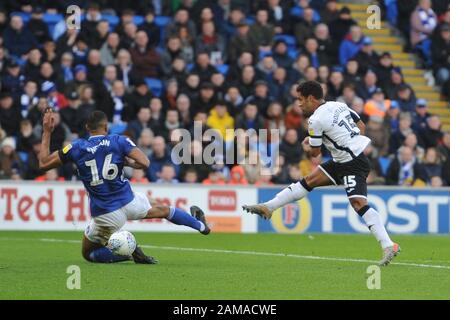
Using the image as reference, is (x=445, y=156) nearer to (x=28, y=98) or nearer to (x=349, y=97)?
(x=349, y=97)

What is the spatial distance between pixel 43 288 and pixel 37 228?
965 cm

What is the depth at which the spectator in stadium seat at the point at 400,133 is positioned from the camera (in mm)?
23031

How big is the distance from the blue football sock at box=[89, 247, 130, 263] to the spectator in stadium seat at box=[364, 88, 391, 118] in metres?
11.4

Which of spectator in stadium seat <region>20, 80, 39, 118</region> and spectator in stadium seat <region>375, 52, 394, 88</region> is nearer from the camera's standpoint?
spectator in stadium seat <region>20, 80, 39, 118</region>

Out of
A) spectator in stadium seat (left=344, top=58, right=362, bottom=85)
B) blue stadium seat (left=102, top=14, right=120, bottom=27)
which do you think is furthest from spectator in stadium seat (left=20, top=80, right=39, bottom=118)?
spectator in stadium seat (left=344, top=58, right=362, bottom=85)

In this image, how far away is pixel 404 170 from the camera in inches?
867

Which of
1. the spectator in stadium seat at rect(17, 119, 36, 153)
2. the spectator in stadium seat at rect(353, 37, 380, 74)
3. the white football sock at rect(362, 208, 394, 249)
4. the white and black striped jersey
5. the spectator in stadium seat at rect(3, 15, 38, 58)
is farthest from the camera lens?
the spectator in stadium seat at rect(353, 37, 380, 74)

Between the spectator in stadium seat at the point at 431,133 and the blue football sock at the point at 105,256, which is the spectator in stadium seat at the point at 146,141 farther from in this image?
the blue football sock at the point at 105,256

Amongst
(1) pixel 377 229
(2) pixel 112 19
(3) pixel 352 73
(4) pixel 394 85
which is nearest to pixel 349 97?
(3) pixel 352 73

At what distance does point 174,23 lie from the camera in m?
24.0

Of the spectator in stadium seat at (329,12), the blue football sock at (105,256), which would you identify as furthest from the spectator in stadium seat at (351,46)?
the blue football sock at (105,256)

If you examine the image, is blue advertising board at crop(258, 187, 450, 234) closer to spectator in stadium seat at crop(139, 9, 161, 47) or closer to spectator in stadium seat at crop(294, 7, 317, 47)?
spectator in stadium seat at crop(139, 9, 161, 47)

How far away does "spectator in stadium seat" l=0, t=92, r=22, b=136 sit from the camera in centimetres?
2131
